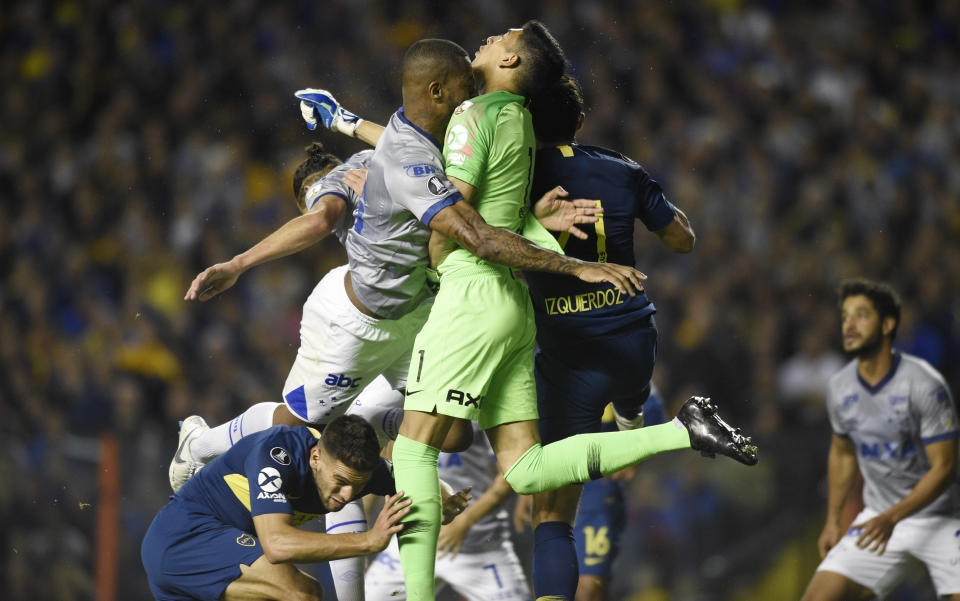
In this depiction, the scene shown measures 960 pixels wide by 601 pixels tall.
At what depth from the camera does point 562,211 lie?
4.70 meters

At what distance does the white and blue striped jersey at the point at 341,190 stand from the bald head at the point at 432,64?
2.83 feet

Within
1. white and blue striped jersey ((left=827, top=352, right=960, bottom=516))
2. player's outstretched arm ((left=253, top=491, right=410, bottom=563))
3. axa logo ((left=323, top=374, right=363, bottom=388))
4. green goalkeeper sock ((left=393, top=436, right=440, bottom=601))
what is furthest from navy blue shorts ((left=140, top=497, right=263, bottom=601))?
white and blue striped jersey ((left=827, top=352, right=960, bottom=516))

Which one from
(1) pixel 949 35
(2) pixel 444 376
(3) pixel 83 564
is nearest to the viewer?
(2) pixel 444 376

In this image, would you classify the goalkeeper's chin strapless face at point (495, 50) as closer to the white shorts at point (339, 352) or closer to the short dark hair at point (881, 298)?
the white shorts at point (339, 352)

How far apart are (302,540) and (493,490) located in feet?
5.83

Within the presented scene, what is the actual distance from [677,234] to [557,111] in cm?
81

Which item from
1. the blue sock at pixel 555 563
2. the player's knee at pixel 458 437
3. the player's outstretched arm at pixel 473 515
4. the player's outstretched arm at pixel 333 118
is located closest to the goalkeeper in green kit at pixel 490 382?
the blue sock at pixel 555 563

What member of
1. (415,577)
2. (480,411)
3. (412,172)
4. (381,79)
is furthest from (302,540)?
A: (381,79)

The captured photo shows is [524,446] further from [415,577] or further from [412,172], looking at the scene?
[412,172]

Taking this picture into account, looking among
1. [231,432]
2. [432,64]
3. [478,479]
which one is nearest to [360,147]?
[478,479]

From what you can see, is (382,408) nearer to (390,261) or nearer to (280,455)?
(280,455)

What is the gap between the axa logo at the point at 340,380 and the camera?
5.38 m

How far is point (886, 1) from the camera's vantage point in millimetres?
12016

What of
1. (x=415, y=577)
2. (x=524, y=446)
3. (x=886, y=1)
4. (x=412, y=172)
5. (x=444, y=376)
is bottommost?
(x=415, y=577)
